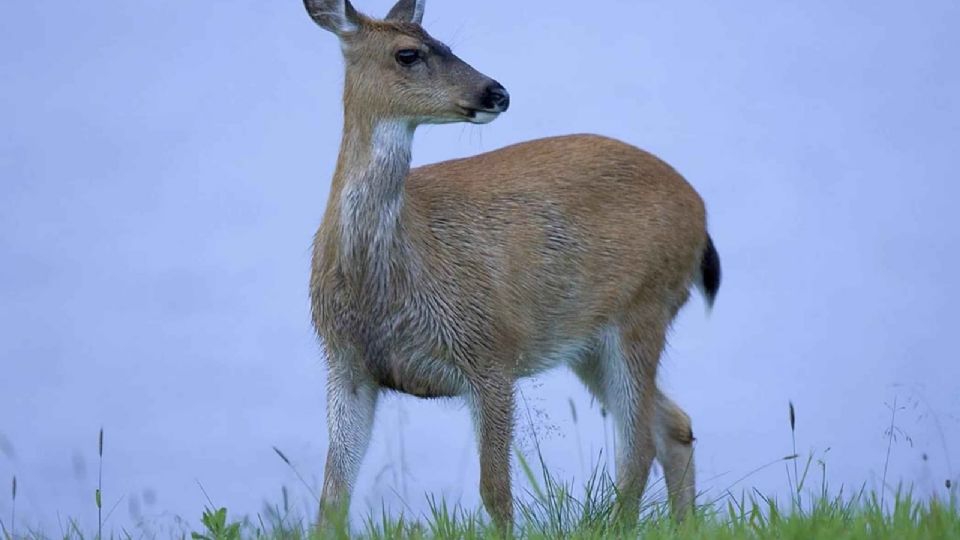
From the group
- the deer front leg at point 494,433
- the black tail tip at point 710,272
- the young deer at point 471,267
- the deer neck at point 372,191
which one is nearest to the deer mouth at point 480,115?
the young deer at point 471,267

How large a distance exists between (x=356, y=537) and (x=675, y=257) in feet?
9.78

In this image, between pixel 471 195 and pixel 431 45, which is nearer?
pixel 431 45

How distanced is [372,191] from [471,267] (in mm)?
644

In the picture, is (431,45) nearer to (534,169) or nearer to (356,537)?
(534,169)

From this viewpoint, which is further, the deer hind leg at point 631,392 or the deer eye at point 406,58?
the deer hind leg at point 631,392

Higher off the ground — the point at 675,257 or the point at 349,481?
the point at 675,257

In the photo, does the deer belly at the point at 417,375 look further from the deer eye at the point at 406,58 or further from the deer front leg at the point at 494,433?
the deer eye at the point at 406,58

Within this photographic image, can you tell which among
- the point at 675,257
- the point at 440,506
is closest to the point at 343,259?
the point at 440,506

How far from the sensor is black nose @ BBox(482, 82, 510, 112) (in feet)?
21.9

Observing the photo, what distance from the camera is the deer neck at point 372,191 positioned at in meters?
6.69

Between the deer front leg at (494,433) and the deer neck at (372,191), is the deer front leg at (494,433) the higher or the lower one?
the lower one

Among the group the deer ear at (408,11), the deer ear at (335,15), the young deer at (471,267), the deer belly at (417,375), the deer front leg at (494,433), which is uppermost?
the deer ear at (408,11)

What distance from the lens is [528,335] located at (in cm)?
716

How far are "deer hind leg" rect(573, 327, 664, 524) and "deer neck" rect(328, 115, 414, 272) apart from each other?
4.51 ft
